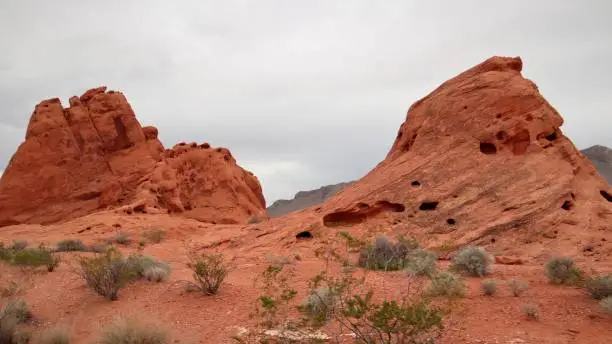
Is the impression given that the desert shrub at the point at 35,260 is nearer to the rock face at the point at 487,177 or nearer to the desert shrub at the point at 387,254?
the desert shrub at the point at 387,254

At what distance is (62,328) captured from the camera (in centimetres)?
756

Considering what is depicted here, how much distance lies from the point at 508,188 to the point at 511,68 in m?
5.62

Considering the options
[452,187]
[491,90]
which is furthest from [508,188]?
[491,90]

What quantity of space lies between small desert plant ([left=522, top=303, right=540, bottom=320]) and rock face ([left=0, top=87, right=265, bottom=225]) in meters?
18.5

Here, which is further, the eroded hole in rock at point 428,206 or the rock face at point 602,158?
the rock face at point 602,158

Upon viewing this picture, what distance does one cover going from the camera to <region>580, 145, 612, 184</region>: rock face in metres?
57.4

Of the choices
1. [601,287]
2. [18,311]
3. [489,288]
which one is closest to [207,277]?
[18,311]

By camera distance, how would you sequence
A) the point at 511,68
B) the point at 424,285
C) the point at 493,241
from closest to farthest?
the point at 424,285
the point at 493,241
the point at 511,68

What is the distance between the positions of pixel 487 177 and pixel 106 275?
38.7ft

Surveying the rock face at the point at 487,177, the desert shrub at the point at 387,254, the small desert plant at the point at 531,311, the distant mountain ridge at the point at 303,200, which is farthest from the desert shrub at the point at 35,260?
the distant mountain ridge at the point at 303,200

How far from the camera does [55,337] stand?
289 inches

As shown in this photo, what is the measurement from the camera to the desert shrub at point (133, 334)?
21.7ft

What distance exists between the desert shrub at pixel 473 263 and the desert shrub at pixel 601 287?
2399mm

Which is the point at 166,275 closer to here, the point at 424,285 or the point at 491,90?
the point at 424,285
